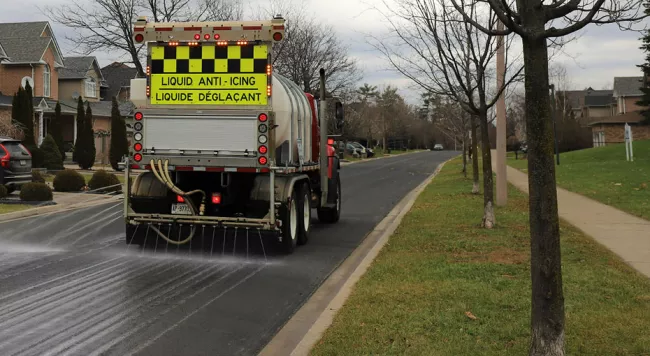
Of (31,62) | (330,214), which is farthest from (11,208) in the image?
(31,62)

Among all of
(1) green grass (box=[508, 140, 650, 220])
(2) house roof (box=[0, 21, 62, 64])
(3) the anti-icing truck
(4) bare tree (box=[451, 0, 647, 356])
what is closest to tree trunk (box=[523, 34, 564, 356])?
(4) bare tree (box=[451, 0, 647, 356])

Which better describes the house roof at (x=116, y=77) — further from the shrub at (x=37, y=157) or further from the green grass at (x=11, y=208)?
the green grass at (x=11, y=208)

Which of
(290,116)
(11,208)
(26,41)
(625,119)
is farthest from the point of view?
(625,119)

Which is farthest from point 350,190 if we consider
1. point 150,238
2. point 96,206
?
point 150,238

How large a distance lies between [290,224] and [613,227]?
6763mm

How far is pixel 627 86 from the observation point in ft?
220

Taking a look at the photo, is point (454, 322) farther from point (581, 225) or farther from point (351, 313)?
point (581, 225)

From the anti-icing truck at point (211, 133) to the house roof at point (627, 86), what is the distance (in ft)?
215

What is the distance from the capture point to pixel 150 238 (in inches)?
397

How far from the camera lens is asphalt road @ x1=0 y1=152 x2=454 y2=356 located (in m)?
5.16

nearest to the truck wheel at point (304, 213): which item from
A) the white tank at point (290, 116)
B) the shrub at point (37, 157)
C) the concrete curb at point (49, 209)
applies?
the white tank at point (290, 116)

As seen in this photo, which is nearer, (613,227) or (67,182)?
(613,227)

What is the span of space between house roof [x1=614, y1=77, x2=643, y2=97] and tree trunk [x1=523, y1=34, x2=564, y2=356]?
6871 cm

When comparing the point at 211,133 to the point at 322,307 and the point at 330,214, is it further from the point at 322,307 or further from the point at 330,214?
the point at 330,214
